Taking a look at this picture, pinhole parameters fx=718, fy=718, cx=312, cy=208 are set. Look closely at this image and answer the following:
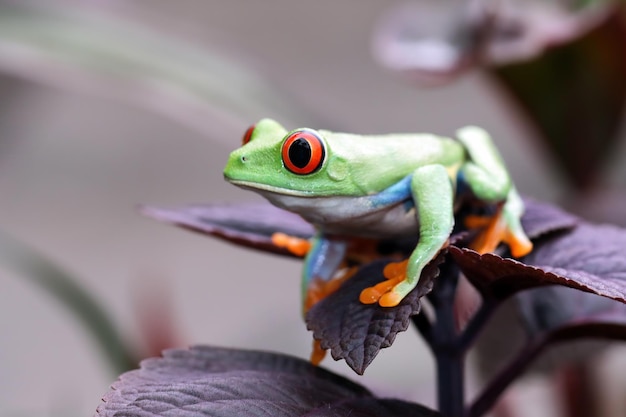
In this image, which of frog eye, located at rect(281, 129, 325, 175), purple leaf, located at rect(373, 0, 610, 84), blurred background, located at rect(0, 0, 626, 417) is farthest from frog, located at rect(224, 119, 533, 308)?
purple leaf, located at rect(373, 0, 610, 84)

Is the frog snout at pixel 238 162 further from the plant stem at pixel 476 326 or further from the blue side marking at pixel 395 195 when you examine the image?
the plant stem at pixel 476 326

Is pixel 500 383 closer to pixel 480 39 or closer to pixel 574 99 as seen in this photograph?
pixel 480 39

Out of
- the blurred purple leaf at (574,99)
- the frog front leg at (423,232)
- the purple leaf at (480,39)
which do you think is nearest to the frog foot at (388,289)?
the frog front leg at (423,232)

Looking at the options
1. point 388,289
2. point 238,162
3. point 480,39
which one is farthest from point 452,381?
point 480,39

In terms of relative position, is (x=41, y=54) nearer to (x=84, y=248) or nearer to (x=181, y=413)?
(x=181, y=413)

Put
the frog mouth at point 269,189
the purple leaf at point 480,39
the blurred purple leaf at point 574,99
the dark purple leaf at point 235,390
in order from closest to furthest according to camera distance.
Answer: the dark purple leaf at point 235,390
the frog mouth at point 269,189
the purple leaf at point 480,39
the blurred purple leaf at point 574,99

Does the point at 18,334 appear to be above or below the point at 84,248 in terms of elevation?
below

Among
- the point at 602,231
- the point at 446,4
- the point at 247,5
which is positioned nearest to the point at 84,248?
the point at 247,5
